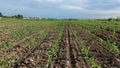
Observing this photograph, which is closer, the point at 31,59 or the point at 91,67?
the point at 91,67

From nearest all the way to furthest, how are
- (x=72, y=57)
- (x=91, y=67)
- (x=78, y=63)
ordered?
(x=91, y=67) → (x=78, y=63) → (x=72, y=57)

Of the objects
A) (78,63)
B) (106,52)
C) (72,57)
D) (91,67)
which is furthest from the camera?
(106,52)

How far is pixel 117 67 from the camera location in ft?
32.8

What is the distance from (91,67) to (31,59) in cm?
248

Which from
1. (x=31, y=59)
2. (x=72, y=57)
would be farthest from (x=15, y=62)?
(x=72, y=57)

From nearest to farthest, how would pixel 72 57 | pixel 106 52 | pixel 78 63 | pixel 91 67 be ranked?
pixel 91 67 → pixel 78 63 → pixel 72 57 → pixel 106 52

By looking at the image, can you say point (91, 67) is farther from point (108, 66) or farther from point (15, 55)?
point (15, 55)

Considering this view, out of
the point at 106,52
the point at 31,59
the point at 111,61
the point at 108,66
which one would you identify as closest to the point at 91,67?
the point at 108,66

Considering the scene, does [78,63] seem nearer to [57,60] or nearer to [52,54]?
[57,60]

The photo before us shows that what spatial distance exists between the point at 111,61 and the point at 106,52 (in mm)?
2225

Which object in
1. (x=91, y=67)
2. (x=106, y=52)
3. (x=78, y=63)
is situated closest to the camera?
(x=91, y=67)

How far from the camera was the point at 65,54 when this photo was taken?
12.5 metres

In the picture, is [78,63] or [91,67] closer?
[91,67]

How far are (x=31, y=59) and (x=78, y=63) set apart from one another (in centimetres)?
180
